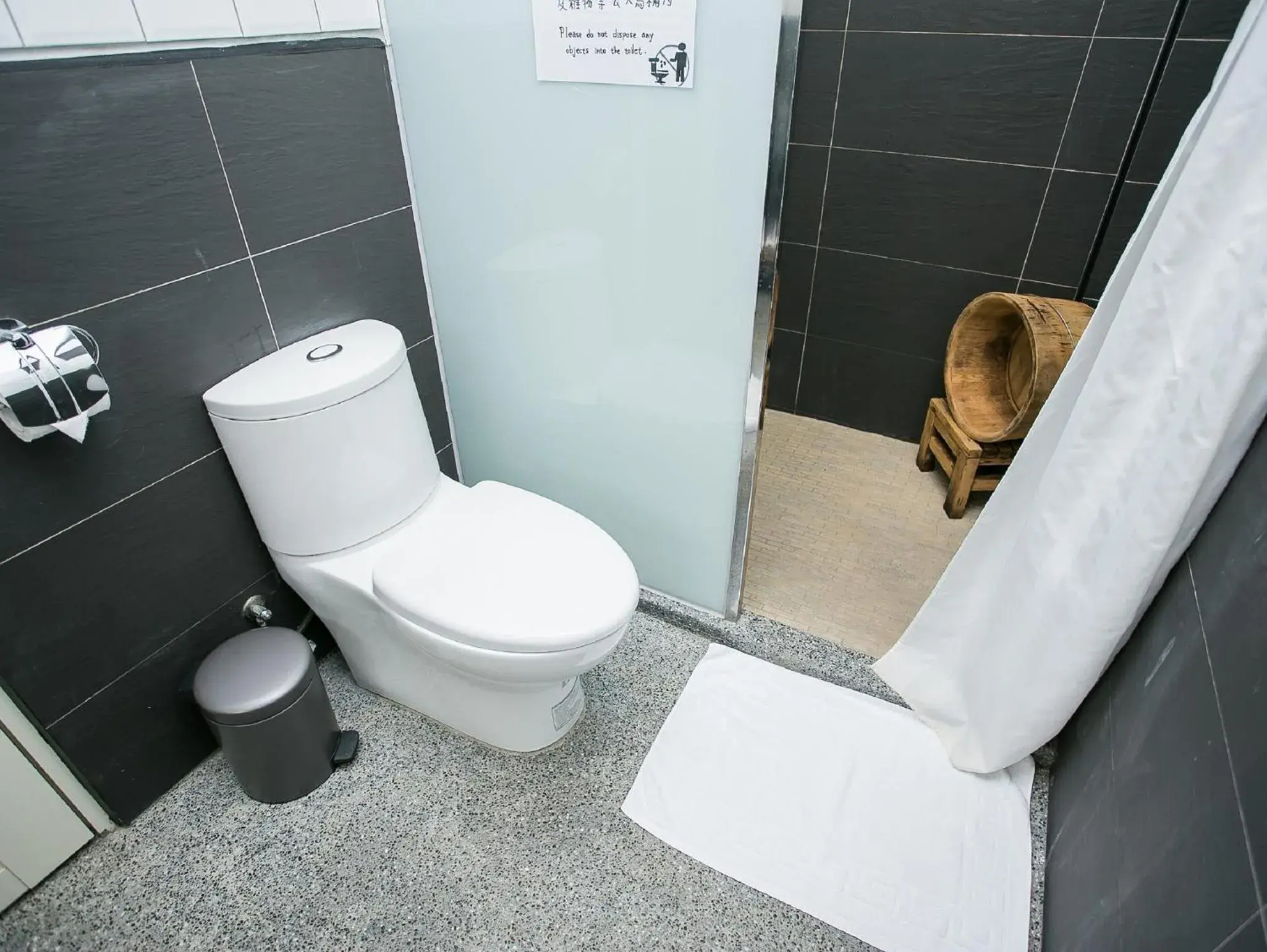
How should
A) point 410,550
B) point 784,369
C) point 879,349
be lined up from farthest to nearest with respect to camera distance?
point 784,369 < point 879,349 < point 410,550

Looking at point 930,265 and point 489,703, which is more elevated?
point 930,265

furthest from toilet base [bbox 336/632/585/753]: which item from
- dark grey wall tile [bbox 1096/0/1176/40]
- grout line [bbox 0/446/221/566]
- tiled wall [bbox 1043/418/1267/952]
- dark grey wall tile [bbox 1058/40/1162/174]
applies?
dark grey wall tile [bbox 1096/0/1176/40]

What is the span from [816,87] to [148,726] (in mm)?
2140

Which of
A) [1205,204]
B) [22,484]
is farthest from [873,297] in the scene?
[22,484]

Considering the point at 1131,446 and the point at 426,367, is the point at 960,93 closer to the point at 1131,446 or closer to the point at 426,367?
the point at 1131,446

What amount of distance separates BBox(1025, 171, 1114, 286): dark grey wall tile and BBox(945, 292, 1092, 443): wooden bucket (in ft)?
0.29

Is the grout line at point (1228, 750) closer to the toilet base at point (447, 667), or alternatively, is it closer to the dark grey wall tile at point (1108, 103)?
the toilet base at point (447, 667)

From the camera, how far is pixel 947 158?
186 centimetres

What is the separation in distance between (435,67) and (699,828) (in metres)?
1.45

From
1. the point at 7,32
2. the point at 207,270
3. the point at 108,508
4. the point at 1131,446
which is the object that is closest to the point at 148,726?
the point at 108,508

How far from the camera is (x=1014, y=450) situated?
190 cm

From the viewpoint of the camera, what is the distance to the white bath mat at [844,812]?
1151 millimetres

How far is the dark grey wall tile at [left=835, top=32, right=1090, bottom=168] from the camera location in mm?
1676

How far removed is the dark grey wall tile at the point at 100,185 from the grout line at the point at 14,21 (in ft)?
0.12
